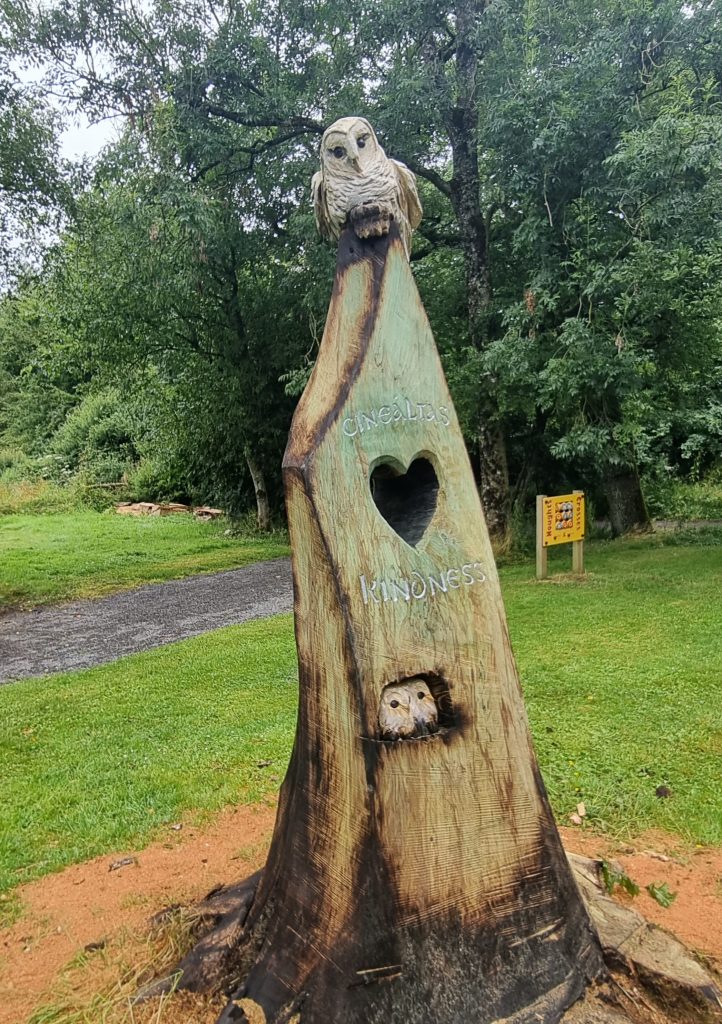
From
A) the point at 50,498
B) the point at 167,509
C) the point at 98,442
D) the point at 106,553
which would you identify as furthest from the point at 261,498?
the point at 98,442

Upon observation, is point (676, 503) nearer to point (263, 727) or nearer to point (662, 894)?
point (263, 727)

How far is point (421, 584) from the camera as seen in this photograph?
7.29ft

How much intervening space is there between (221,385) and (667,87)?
9.54 m

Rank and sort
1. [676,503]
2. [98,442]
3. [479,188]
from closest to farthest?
1. [479,188]
2. [676,503]
3. [98,442]

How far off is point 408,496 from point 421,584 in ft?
1.23

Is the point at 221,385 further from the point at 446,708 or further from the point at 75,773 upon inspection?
the point at 446,708

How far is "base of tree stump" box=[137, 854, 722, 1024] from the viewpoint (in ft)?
7.11

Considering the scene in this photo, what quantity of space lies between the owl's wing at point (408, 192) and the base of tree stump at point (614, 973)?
2.42m

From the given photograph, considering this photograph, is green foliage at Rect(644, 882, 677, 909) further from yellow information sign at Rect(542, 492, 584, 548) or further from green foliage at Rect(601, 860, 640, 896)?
yellow information sign at Rect(542, 492, 584, 548)

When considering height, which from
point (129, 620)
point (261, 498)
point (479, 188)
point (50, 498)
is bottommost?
point (129, 620)

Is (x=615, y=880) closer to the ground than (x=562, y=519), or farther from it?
closer to the ground

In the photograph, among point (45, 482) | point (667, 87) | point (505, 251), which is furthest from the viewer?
point (45, 482)

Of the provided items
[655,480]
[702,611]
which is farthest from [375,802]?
[655,480]

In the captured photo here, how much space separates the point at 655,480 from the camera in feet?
51.8
